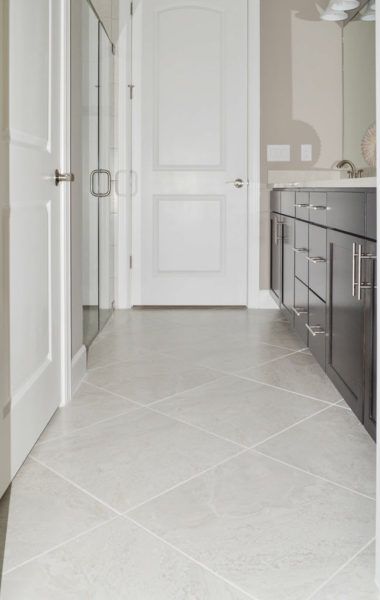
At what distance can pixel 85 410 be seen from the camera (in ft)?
7.36

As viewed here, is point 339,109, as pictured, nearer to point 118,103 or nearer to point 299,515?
point 118,103

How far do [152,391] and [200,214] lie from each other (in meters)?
2.20

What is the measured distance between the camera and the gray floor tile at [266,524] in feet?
4.06

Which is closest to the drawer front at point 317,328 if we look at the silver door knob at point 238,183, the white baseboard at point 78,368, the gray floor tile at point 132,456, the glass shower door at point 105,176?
the gray floor tile at point 132,456

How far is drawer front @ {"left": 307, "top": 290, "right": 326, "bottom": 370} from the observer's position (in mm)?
2447

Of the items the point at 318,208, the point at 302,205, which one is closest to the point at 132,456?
the point at 318,208

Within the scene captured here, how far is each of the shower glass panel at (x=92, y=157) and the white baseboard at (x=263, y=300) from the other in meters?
1.06

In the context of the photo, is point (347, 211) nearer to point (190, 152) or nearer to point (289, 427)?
point (289, 427)

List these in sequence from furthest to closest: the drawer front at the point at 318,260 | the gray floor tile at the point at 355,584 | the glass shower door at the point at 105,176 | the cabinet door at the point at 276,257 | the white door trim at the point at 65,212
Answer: the cabinet door at the point at 276,257 < the glass shower door at the point at 105,176 < the drawer front at the point at 318,260 < the white door trim at the point at 65,212 < the gray floor tile at the point at 355,584

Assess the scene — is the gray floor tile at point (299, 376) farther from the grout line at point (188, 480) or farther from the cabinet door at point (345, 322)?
the grout line at point (188, 480)

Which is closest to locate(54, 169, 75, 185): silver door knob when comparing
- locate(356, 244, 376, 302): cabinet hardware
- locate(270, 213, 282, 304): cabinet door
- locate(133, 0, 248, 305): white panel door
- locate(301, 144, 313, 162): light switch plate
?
locate(356, 244, 376, 302): cabinet hardware

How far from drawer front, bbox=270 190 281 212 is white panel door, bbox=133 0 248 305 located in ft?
0.94

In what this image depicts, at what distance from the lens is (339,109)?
4348 mm

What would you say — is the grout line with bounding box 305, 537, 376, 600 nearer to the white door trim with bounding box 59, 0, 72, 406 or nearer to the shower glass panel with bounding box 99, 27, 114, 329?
the white door trim with bounding box 59, 0, 72, 406
